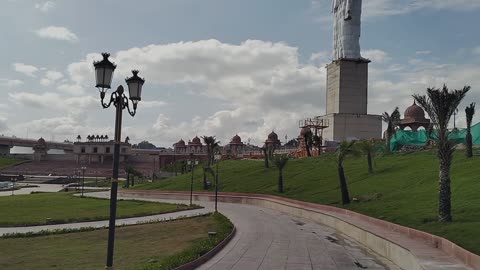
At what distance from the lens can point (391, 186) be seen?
1277 inches

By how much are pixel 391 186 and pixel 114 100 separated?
81.6 ft

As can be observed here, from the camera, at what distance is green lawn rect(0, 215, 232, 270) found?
15362mm

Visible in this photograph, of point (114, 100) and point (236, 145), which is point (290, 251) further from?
point (236, 145)

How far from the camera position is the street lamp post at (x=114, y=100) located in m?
10.1

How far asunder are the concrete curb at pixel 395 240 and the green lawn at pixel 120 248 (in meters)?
5.61

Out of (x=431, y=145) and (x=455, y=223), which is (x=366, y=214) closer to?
(x=455, y=223)

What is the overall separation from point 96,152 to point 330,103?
70.8 m

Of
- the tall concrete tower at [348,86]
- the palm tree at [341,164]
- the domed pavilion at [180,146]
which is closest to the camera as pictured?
the palm tree at [341,164]

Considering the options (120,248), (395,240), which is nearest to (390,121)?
(395,240)

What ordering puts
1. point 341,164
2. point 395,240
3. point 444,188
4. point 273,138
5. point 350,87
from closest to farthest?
point 395,240 < point 444,188 < point 341,164 < point 350,87 < point 273,138

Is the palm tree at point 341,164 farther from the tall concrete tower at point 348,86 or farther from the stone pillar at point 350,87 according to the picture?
the stone pillar at point 350,87

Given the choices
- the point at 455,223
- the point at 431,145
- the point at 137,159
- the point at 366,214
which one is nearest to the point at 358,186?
the point at 366,214

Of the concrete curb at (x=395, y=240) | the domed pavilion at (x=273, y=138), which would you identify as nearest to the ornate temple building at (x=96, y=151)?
the domed pavilion at (x=273, y=138)

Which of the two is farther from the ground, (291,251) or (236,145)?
(236,145)
